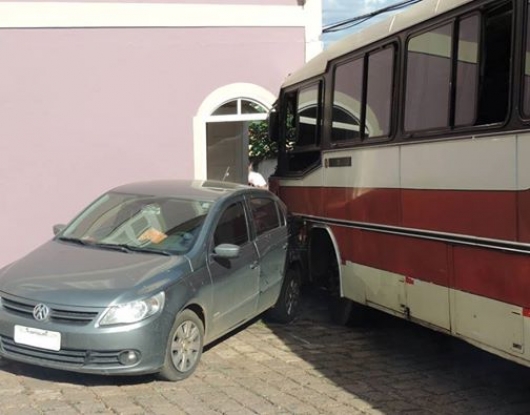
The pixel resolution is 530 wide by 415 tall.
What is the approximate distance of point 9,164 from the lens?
30.7ft

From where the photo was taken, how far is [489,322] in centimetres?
455

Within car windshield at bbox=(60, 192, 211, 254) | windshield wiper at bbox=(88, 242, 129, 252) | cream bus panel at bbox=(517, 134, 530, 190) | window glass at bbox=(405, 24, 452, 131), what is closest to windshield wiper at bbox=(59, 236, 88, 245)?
car windshield at bbox=(60, 192, 211, 254)

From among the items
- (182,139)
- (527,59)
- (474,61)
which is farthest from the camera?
(182,139)

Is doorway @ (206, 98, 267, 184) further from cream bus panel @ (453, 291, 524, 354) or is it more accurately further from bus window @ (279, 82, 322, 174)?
cream bus panel @ (453, 291, 524, 354)

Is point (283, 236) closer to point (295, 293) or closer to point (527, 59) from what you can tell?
point (295, 293)

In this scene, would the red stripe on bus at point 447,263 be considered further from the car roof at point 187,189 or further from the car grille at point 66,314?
the car grille at point 66,314

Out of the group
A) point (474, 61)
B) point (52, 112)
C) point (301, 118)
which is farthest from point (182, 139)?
point (474, 61)

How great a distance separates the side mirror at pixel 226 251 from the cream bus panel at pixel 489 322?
6.37 feet

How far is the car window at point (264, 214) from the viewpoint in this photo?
22.9 feet

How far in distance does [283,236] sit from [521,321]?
3.51m

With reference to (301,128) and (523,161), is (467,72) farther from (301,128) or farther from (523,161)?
(301,128)

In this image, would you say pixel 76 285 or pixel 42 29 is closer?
pixel 76 285

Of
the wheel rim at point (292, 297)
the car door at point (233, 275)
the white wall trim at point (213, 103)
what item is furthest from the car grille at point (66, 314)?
the white wall trim at point (213, 103)

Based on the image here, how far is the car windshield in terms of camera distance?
5.94m
